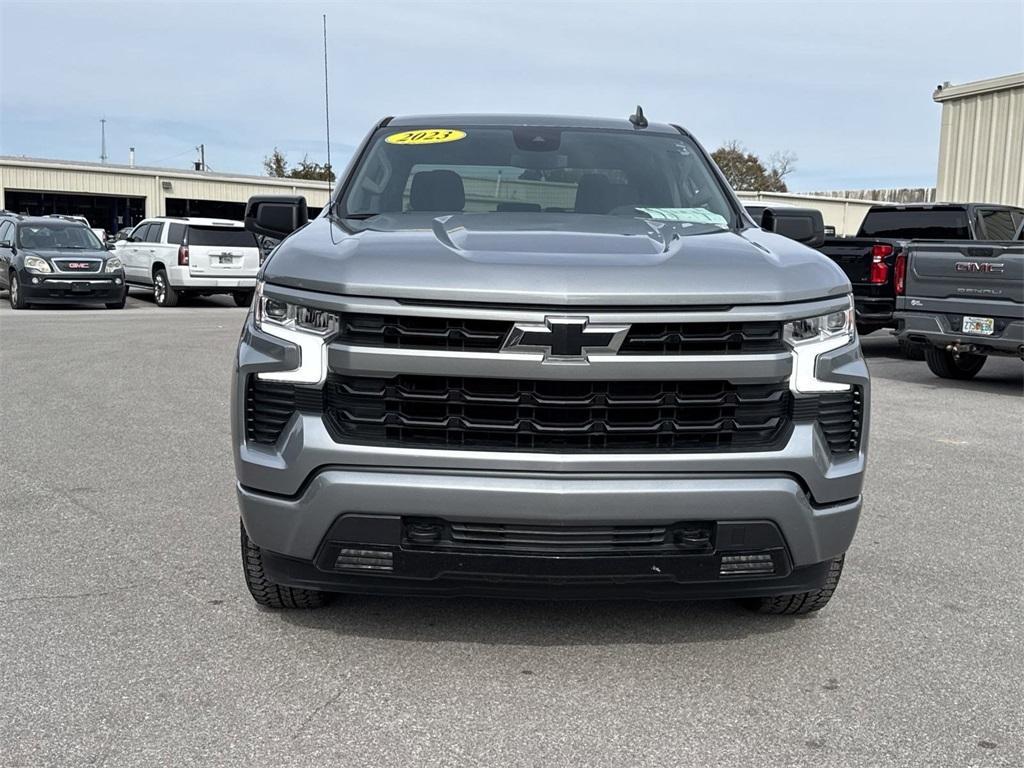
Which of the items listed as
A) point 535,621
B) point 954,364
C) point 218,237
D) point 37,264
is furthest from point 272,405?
point 218,237

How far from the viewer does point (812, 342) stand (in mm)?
3568

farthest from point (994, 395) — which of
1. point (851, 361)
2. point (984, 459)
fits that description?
point (851, 361)

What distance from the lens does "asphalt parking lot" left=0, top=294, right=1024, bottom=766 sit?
3166 mm

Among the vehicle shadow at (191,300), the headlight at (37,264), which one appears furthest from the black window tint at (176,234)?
the headlight at (37,264)

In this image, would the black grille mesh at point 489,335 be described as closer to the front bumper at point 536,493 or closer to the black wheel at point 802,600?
the front bumper at point 536,493

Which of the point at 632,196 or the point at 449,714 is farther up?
the point at 632,196

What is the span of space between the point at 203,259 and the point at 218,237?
52 cm

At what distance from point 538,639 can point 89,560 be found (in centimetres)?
209

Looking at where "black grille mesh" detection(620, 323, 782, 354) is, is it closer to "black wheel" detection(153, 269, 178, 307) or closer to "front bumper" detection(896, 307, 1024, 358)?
"front bumper" detection(896, 307, 1024, 358)

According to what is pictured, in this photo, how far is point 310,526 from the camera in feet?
11.3

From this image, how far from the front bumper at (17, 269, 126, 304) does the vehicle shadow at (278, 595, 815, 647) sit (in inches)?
702

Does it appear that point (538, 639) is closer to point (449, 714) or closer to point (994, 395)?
point (449, 714)

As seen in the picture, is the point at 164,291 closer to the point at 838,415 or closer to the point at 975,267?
the point at 975,267

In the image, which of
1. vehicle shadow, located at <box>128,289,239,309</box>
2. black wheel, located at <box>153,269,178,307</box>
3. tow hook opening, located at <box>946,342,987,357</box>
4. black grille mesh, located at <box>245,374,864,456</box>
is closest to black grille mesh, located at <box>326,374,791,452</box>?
black grille mesh, located at <box>245,374,864,456</box>
